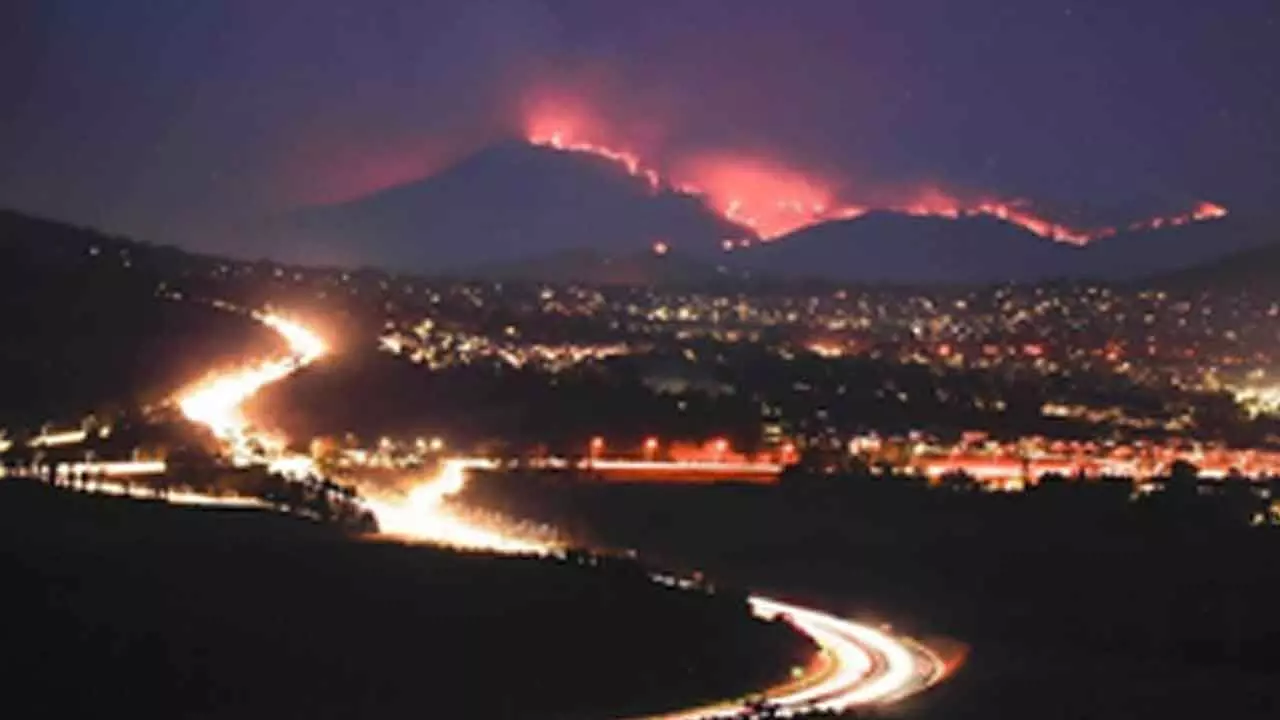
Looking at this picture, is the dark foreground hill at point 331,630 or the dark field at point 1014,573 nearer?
the dark foreground hill at point 331,630

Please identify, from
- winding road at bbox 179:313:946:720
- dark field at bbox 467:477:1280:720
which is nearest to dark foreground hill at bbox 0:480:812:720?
winding road at bbox 179:313:946:720

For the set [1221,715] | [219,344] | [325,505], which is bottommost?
[1221,715]

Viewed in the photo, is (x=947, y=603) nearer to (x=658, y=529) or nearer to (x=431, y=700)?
(x=658, y=529)

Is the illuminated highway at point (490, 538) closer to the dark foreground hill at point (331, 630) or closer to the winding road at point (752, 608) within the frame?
the winding road at point (752, 608)

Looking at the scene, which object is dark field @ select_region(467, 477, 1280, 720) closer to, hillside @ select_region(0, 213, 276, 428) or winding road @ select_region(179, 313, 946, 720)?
winding road @ select_region(179, 313, 946, 720)

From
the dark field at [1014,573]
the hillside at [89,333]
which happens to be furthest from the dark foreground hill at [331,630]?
the hillside at [89,333]

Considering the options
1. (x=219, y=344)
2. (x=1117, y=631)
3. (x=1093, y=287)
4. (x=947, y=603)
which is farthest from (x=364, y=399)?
(x=1093, y=287)
